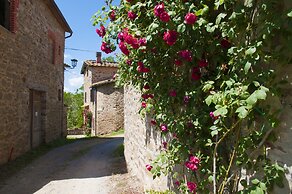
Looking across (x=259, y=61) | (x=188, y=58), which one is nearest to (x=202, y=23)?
(x=188, y=58)

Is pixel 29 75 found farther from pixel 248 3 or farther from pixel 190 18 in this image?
pixel 248 3

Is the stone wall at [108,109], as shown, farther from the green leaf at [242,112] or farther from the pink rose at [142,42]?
the green leaf at [242,112]

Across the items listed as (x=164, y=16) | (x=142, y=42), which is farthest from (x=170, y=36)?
(x=142, y=42)

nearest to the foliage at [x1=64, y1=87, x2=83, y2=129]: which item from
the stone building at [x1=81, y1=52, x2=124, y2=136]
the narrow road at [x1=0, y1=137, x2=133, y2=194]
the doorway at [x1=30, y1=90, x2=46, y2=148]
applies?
the stone building at [x1=81, y1=52, x2=124, y2=136]

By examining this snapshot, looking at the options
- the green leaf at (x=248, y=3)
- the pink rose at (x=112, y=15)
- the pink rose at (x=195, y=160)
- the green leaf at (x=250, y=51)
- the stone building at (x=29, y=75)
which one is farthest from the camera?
the stone building at (x=29, y=75)

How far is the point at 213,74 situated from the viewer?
7.90ft

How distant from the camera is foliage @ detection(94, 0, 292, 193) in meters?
1.69

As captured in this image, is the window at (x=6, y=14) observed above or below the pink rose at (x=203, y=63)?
above


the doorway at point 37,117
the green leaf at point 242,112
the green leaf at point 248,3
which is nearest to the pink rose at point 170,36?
the green leaf at point 248,3

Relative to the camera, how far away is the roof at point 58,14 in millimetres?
12291

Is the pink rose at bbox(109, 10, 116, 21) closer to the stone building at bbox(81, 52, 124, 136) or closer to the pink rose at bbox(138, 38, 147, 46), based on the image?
the pink rose at bbox(138, 38, 147, 46)

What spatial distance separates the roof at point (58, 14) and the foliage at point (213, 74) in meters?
10.4

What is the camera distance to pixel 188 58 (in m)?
2.32

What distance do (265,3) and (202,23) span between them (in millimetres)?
507
